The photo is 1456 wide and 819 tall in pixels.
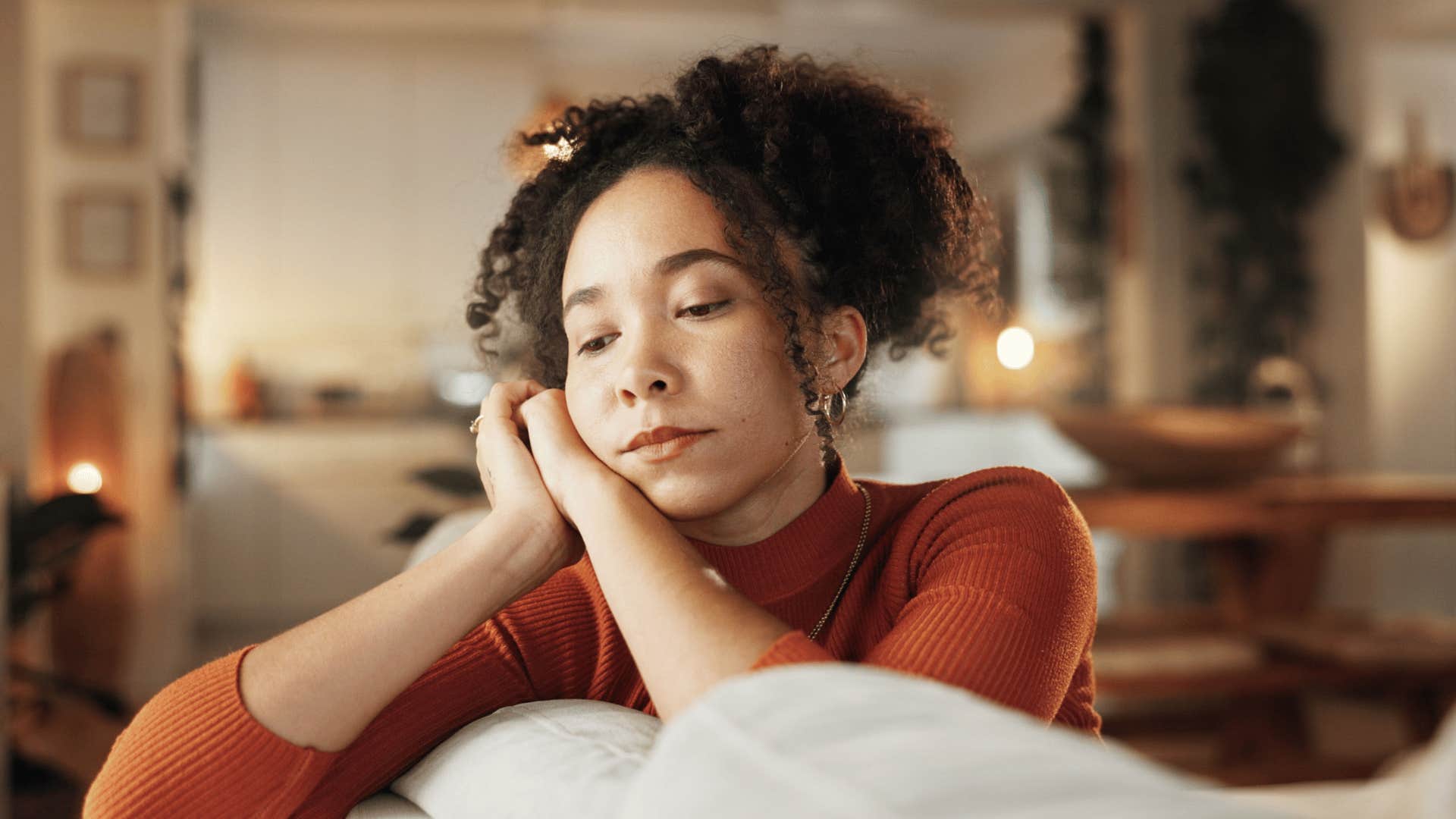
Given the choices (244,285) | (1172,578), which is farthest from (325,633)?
(244,285)

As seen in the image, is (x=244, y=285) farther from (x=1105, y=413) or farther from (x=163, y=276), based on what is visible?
(x=1105, y=413)

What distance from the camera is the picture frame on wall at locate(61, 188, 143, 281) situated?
4418mm

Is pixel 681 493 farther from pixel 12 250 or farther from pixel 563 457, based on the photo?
pixel 12 250

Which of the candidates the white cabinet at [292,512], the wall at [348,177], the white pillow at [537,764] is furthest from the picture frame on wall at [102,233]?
the white pillow at [537,764]

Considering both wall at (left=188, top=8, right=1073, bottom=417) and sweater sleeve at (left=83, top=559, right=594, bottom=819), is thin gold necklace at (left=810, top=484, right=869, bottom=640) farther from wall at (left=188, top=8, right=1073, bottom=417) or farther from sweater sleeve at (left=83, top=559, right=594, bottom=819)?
wall at (left=188, top=8, right=1073, bottom=417)

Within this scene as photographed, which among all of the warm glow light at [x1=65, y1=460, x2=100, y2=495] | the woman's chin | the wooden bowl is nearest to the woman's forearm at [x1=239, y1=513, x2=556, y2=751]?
the woman's chin

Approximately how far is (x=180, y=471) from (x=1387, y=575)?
4.49m

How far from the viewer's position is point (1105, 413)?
3.01 metres

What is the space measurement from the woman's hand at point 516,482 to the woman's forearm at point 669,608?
73 mm

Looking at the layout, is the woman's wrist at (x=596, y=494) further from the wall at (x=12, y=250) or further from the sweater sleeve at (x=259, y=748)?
the wall at (x=12, y=250)

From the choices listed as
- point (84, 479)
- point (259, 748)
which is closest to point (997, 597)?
point (259, 748)

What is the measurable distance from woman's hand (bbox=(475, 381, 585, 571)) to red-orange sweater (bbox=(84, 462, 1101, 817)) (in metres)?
0.08

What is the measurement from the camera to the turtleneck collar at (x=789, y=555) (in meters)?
0.94

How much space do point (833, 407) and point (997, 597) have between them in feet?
0.81
